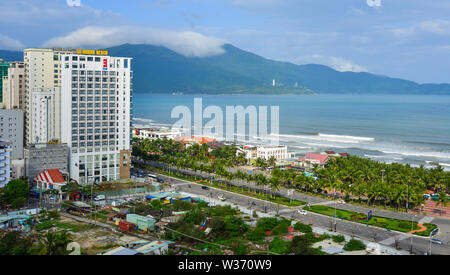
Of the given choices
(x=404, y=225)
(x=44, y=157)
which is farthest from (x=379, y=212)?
(x=44, y=157)

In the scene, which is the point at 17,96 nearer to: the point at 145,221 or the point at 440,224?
the point at 145,221

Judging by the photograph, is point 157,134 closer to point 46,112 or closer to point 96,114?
point 46,112

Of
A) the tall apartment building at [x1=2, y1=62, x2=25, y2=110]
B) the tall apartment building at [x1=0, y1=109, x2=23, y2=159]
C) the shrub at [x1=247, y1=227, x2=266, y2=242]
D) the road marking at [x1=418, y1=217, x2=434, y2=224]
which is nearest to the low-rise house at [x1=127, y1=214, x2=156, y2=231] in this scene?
the shrub at [x1=247, y1=227, x2=266, y2=242]

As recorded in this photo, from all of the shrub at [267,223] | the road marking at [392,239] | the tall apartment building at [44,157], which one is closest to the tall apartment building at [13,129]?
the tall apartment building at [44,157]

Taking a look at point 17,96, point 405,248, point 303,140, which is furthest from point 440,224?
point 303,140

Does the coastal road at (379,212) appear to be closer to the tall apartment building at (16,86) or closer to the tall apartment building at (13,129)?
the tall apartment building at (13,129)
